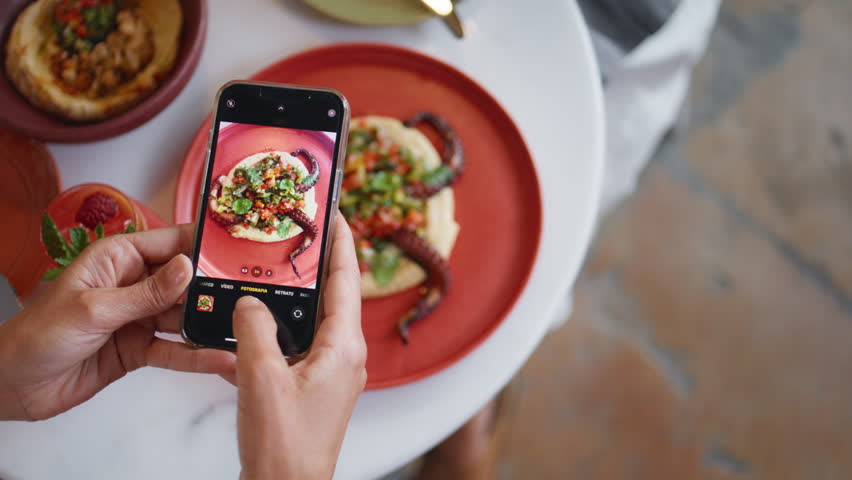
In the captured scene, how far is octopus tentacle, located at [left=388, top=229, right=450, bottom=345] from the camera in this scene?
50.3 inches

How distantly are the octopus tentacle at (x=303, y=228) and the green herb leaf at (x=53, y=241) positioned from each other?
41cm

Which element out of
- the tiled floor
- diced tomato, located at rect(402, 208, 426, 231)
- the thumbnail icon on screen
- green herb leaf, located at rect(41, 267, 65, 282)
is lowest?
the tiled floor

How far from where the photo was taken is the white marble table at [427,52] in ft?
4.13

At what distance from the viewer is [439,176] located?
4.42ft

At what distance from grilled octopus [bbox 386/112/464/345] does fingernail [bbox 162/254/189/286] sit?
18.4 inches

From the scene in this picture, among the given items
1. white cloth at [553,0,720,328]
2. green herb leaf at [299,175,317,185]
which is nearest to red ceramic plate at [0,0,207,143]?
green herb leaf at [299,175,317,185]

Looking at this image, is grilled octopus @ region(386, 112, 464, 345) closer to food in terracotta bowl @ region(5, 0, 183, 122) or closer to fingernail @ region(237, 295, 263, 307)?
fingernail @ region(237, 295, 263, 307)

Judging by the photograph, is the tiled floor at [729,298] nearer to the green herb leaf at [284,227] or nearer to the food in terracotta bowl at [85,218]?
the green herb leaf at [284,227]

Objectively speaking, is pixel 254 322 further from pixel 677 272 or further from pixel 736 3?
pixel 736 3

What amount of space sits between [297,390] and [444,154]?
689 millimetres

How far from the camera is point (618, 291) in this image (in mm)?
2469

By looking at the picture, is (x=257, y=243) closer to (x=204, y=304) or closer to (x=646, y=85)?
(x=204, y=304)

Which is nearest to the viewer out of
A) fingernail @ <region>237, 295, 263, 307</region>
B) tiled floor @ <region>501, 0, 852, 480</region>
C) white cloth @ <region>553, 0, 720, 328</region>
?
fingernail @ <region>237, 295, 263, 307</region>

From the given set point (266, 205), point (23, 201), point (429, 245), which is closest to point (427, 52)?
point (429, 245)
